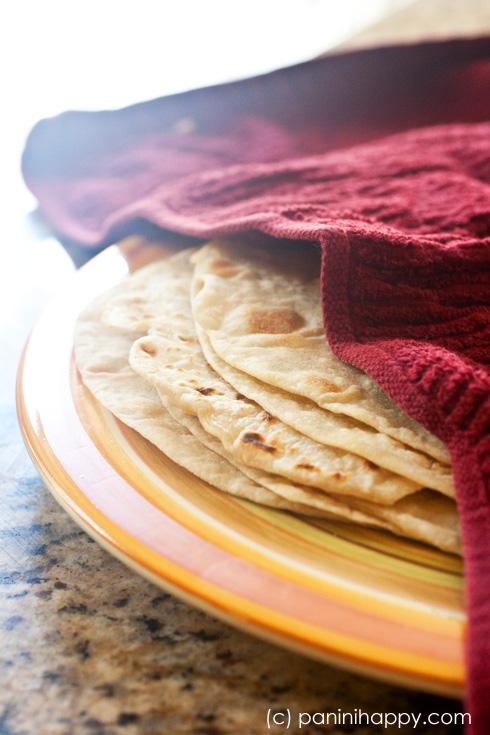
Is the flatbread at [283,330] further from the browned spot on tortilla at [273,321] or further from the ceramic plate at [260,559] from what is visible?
the ceramic plate at [260,559]

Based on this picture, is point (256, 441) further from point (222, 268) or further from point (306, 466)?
point (222, 268)

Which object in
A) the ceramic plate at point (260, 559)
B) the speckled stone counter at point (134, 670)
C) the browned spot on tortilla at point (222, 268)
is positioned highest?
the browned spot on tortilla at point (222, 268)

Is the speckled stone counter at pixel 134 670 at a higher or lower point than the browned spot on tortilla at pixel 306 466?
lower

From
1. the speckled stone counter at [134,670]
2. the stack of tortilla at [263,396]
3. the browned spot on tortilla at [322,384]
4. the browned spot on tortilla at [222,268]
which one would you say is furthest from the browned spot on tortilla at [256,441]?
the browned spot on tortilla at [222,268]

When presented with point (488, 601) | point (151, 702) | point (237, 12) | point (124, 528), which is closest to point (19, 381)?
point (124, 528)

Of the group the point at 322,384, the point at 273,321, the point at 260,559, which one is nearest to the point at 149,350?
the point at 273,321

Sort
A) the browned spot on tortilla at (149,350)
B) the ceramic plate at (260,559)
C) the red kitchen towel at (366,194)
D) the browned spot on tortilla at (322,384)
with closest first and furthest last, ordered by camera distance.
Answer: the ceramic plate at (260,559) < the red kitchen towel at (366,194) < the browned spot on tortilla at (322,384) < the browned spot on tortilla at (149,350)

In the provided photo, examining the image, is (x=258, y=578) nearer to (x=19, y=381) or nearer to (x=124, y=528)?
(x=124, y=528)

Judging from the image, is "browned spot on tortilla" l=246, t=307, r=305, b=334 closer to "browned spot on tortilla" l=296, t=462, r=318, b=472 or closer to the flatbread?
the flatbread
